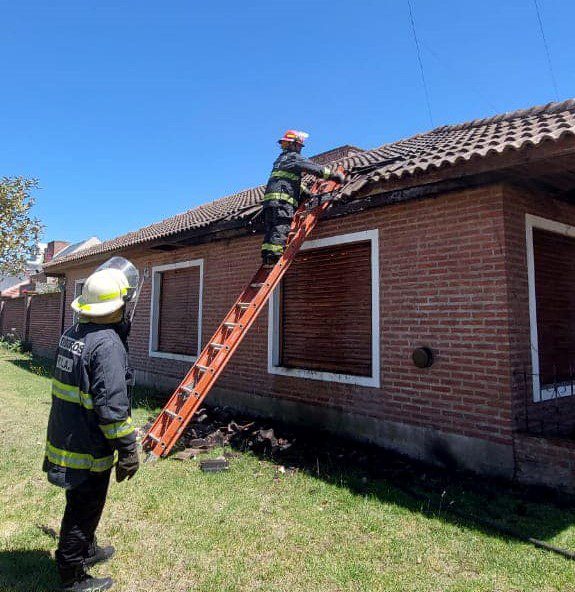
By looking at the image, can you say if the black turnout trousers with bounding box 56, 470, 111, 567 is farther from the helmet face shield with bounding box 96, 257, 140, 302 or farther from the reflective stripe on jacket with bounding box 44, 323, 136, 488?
the helmet face shield with bounding box 96, 257, 140, 302

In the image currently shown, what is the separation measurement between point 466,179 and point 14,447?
6375 millimetres

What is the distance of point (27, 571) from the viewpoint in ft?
9.64

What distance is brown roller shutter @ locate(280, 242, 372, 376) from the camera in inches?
241

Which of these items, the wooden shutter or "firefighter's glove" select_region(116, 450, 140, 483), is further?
the wooden shutter

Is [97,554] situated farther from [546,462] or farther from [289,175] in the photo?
[289,175]

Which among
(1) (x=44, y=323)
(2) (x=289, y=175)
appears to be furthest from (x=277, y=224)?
(1) (x=44, y=323)

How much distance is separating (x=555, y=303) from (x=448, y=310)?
1.68 meters

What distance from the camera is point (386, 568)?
3.02 meters

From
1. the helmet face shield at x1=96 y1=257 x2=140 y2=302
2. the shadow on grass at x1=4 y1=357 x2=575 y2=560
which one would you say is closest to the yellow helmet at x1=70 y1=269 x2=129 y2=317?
the helmet face shield at x1=96 y1=257 x2=140 y2=302

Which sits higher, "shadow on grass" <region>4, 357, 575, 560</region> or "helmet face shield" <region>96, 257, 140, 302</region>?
"helmet face shield" <region>96, 257, 140, 302</region>

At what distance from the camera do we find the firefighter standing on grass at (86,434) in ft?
8.57

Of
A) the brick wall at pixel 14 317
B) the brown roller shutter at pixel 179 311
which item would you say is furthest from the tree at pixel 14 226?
the brown roller shutter at pixel 179 311

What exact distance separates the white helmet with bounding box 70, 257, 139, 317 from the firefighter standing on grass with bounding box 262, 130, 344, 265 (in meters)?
3.07

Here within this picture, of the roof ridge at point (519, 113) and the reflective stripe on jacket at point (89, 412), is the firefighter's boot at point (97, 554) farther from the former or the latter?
the roof ridge at point (519, 113)
